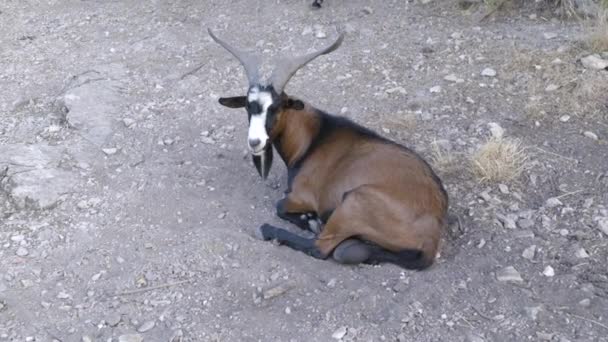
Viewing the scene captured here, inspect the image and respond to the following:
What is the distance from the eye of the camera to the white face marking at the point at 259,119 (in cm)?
512

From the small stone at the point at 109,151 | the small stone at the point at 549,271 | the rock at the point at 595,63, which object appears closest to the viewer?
the small stone at the point at 549,271

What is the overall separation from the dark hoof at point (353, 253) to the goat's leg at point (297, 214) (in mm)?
538

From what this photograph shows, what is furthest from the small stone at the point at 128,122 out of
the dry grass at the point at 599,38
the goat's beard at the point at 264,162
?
the dry grass at the point at 599,38

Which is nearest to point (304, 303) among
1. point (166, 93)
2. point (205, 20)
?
point (166, 93)

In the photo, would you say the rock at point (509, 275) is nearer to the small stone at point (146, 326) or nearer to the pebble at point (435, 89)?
the small stone at point (146, 326)

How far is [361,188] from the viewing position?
4.86 metres

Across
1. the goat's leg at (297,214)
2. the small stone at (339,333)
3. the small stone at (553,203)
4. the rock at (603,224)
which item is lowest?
A: the goat's leg at (297,214)

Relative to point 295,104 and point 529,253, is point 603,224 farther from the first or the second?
point 295,104

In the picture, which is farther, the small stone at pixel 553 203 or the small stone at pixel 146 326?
the small stone at pixel 553 203

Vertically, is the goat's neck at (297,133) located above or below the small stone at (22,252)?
above

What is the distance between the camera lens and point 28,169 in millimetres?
5816

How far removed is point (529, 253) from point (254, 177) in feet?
6.77

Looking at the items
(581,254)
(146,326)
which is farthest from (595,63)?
(146,326)

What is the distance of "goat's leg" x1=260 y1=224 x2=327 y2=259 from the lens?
493cm
